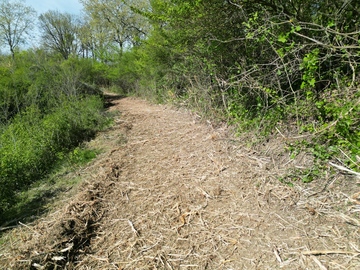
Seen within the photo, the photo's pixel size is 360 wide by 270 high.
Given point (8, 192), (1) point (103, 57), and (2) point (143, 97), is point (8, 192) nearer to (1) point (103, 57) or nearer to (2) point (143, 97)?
(2) point (143, 97)

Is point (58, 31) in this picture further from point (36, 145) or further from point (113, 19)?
point (36, 145)

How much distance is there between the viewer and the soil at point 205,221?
6.03ft

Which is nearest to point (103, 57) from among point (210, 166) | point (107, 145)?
point (107, 145)

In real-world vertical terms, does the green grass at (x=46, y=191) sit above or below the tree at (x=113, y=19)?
below

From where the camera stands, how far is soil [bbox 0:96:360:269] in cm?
184

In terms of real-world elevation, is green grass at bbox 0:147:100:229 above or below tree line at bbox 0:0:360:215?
below

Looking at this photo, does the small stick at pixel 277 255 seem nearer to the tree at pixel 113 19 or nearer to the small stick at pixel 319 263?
the small stick at pixel 319 263

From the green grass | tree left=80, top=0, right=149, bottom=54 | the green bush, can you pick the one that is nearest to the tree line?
the green bush

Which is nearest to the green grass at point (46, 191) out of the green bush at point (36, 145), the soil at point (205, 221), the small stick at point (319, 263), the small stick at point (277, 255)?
the green bush at point (36, 145)

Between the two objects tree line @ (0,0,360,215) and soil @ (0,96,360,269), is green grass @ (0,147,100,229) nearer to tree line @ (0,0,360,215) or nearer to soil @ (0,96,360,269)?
soil @ (0,96,360,269)

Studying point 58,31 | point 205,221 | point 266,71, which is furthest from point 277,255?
point 58,31

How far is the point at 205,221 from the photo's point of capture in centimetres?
229

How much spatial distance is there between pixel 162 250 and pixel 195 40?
4.23 meters

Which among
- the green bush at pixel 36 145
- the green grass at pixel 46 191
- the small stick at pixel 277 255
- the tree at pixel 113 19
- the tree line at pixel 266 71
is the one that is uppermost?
the tree at pixel 113 19
